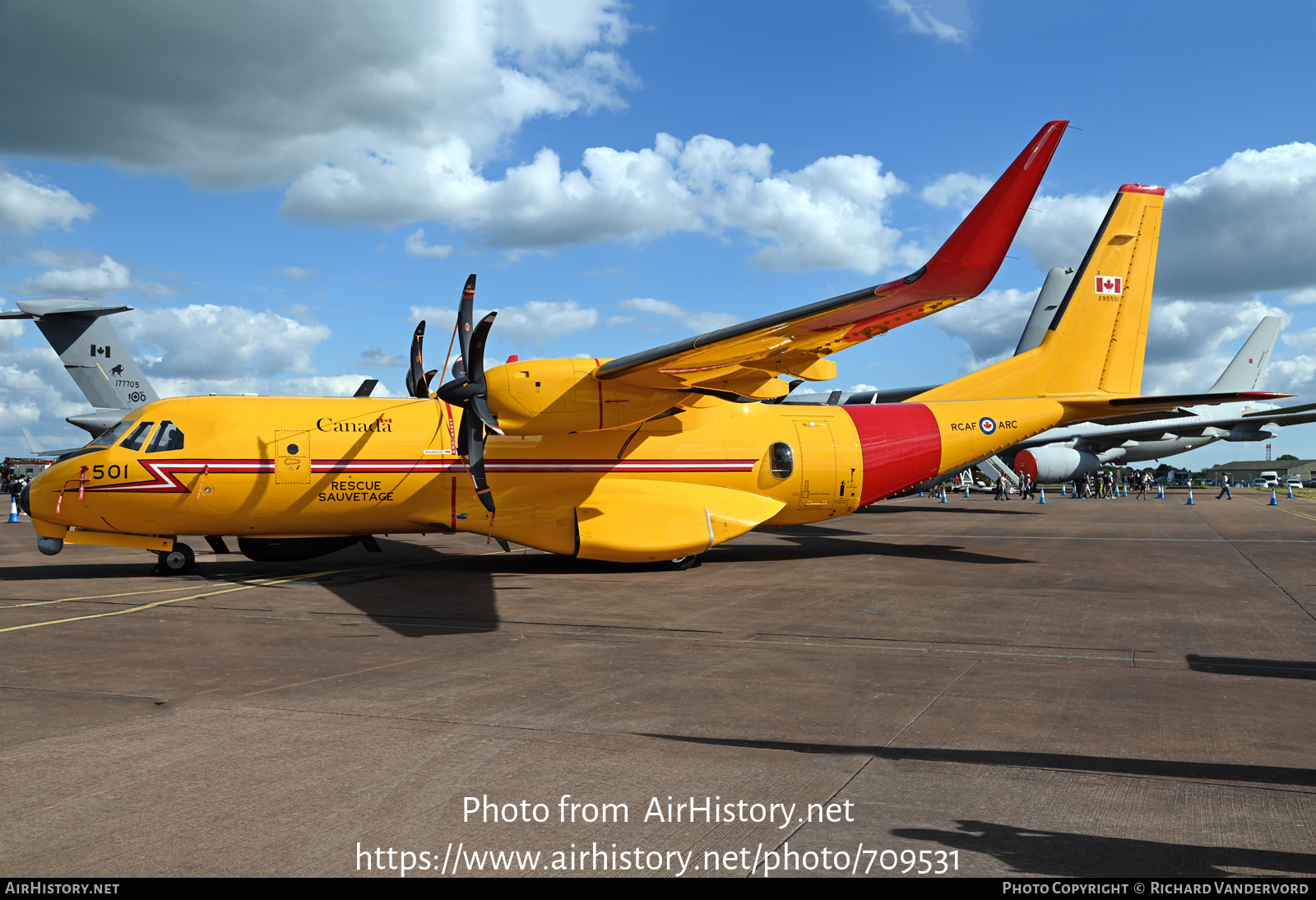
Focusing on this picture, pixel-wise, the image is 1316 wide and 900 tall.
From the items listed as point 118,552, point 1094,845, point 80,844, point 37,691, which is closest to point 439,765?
point 80,844

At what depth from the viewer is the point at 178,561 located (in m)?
14.8

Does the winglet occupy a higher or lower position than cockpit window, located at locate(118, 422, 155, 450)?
higher

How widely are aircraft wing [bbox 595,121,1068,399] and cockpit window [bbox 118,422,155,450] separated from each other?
7776 mm

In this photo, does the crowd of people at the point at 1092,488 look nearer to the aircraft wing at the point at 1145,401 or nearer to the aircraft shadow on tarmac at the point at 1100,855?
the aircraft wing at the point at 1145,401

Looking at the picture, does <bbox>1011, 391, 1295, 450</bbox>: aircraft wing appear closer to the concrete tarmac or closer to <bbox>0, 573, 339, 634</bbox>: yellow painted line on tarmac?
the concrete tarmac

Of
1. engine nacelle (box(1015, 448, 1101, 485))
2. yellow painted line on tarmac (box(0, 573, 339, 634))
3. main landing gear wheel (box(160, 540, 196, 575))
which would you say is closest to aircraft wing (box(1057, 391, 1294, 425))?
yellow painted line on tarmac (box(0, 573, 339, 634))

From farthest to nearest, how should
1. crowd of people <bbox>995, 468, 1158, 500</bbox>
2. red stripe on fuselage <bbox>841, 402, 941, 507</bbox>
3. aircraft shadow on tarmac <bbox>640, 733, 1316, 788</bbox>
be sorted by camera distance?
crowd of people <bbox>995, 468, 1158, 500</bbox> < red stripe on fuselage <bbox>841, 402, 941, 507</bbox> < aircraft shadow on tarmac <bbox>640, 733, 1316, 788</bbox>

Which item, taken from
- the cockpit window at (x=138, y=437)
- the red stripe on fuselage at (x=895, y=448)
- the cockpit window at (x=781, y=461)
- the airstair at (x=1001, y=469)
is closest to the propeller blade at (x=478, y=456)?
the cockpit window at (x=138, y=437)

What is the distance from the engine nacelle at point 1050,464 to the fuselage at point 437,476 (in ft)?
89.9

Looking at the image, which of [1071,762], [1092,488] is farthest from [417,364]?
[1092,488]

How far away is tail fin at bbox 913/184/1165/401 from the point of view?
60.6 ft

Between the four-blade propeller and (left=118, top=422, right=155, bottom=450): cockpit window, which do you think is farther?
(left=118, top=422, right=155, bottom=450): cockpit window

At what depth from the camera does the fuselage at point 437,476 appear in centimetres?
1377

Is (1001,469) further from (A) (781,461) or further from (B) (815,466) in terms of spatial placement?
(A) (781,461)
